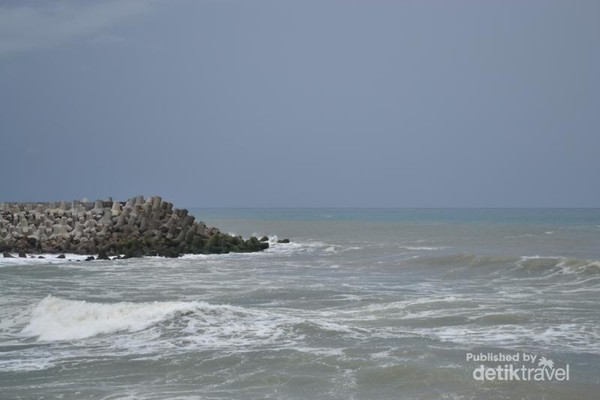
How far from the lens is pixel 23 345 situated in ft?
40.3

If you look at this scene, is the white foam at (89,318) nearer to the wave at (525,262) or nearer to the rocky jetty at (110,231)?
the wave at (525,262)

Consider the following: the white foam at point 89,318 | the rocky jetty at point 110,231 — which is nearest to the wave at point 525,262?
the rocky jetty at point 110,231

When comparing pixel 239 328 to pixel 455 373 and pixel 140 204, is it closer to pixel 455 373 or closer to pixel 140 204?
pixel 455 373

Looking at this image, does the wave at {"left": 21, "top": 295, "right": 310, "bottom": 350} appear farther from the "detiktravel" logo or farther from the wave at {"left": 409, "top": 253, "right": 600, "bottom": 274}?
the wave at {"left": 409, "top": 253, "right": 600, "bottom": 274}

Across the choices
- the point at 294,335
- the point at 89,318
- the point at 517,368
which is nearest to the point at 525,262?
the point at 294,335

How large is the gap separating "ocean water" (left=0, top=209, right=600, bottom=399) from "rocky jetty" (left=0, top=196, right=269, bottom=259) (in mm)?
8591

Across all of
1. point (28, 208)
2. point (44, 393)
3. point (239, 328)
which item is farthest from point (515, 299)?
point (28, 208)

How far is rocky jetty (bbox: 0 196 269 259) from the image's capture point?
31.5 meters

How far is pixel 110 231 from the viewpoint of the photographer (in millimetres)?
33875

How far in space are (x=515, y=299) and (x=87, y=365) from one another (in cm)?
976

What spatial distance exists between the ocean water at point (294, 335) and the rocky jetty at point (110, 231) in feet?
28.2

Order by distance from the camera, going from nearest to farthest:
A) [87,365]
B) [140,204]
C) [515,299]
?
[87,365], [515,299], [140,204]

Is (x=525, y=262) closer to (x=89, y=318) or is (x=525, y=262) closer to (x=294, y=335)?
(x=294, y=335)

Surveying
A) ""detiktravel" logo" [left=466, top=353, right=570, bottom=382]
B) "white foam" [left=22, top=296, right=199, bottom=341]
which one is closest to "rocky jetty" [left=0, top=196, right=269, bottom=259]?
"white foam" [left=22, top=296, right=199, bottom=341]
